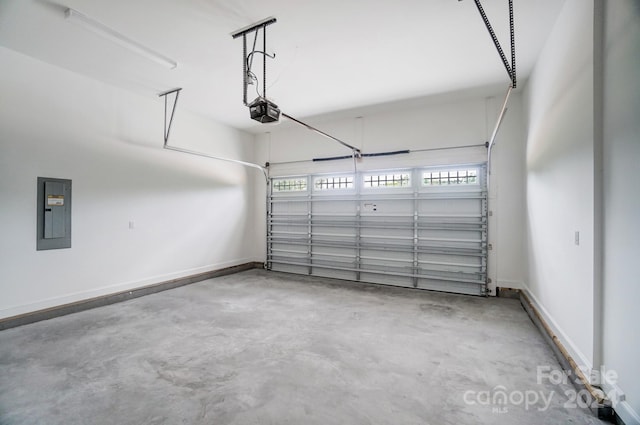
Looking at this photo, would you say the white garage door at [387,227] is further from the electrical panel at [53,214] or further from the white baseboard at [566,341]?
the electrical panel at [53,214]

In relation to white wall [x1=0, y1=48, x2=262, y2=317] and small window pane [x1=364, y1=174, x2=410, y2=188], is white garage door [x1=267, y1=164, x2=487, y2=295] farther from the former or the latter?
white wall [x1=0, y1=48, x2=262, y2=317]

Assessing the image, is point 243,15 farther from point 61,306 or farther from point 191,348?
point 61,306

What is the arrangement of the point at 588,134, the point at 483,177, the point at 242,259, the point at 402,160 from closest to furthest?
1. the point at 588,134
2. the point at 483,177
3. the point at 402,160
4. the point at 242,259

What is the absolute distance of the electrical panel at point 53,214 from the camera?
3734mm

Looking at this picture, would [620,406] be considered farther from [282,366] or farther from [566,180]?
[282,366]

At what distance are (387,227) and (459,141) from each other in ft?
6.84

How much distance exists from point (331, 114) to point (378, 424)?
5.31 metres

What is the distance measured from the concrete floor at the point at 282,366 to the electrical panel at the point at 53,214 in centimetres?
107

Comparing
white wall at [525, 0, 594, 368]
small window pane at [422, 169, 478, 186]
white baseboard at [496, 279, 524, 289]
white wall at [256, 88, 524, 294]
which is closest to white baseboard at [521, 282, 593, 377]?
white wall at [525, 0, 594, 368]

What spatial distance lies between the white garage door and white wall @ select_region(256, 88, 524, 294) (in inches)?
8.5

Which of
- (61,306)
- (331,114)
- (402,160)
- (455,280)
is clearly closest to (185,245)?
(61,306)

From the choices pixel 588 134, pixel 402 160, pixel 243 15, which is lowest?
pixel 588 134

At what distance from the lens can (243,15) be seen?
2.89 meters

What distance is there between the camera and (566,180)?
2693 mm
